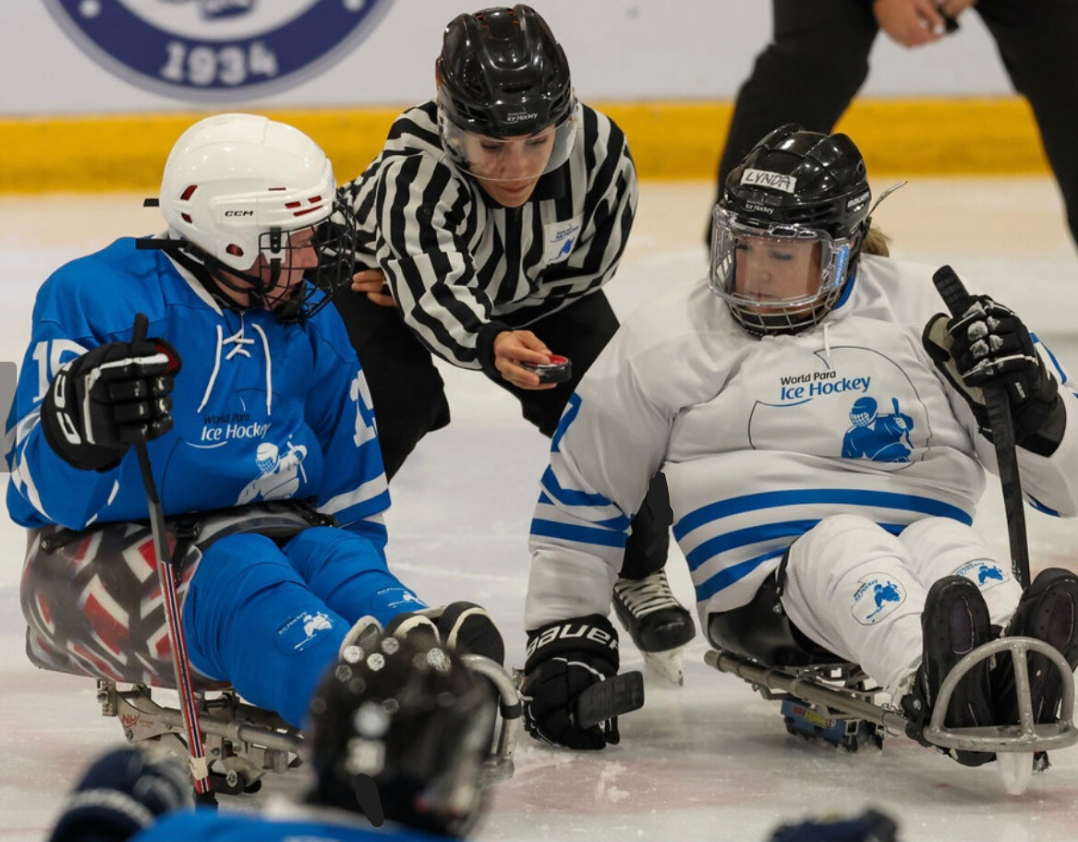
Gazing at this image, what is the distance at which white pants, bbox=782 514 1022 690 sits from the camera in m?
2.43

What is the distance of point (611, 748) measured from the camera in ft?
9.00

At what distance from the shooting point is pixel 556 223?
3170mm

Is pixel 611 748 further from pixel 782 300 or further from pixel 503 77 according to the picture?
pixel 503 77

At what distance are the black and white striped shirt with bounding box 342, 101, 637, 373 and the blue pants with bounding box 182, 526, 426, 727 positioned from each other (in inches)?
19.9

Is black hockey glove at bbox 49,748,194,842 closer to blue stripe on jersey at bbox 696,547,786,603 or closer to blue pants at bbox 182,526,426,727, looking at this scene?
blue pants at bbox 182,526,426,727

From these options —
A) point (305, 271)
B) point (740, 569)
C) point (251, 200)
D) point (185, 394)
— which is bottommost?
point (740, 569)

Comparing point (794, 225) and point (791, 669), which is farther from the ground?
point (794, 225)

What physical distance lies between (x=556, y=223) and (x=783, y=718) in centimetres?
85

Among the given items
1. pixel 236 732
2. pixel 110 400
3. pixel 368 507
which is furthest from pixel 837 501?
pixel 110 400

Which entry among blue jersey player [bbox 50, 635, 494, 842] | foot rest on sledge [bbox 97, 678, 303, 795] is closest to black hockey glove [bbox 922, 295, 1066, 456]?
foot rest on sledge [bbox 97, 678, 303, 795]

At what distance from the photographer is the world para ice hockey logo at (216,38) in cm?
584

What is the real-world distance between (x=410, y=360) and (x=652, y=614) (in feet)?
1.89

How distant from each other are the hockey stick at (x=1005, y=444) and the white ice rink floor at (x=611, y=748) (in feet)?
0.90

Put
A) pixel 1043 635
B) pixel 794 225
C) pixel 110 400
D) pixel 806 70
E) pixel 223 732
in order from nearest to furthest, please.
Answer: pixel 110 400 < pixel 1043 635 < pixel 223 732 < pixel 794 225 < pixel 806 70
